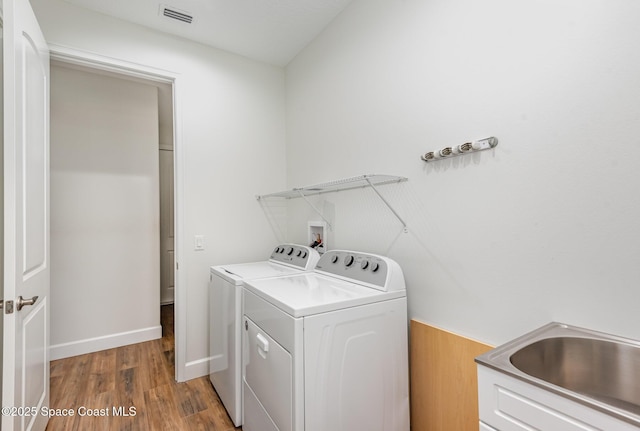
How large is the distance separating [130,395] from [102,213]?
1666mm

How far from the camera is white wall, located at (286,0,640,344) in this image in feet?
3.13

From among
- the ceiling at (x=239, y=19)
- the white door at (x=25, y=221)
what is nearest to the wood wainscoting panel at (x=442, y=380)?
the white door at (x=25, y=221)

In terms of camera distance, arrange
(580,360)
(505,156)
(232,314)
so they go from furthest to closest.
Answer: (232,314), (505,156), (580,360)

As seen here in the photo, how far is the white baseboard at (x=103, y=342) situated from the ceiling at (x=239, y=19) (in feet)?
8.93

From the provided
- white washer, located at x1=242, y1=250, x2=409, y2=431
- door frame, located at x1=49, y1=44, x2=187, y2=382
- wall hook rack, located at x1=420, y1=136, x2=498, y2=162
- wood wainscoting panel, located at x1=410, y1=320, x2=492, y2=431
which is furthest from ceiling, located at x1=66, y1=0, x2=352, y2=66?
wood wainscoting panel, located at x1=410, y1=320, x2=492, y2=431

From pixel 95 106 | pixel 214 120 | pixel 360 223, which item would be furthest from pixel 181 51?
pixel 360 223

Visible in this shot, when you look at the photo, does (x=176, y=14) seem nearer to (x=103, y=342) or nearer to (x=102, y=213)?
(x=102, y=213)

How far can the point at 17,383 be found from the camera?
1271 mm

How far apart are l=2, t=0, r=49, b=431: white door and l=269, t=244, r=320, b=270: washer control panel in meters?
1.38

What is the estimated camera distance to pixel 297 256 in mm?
2225

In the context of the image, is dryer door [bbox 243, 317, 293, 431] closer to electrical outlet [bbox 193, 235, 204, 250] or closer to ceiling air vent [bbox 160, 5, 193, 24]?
electrical outlet [bbox 193, 235, 204, 250]

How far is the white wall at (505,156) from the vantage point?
0.96 m

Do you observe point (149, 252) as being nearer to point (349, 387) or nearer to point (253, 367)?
point (253, 367)

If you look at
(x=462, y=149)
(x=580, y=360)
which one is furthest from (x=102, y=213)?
(x=580, y=360)
